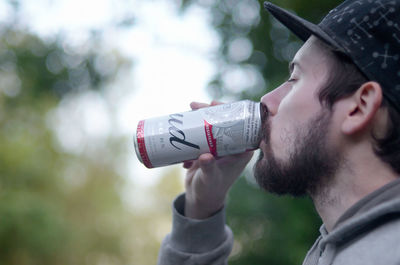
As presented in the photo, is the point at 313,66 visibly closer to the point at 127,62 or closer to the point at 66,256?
the point at 66,256

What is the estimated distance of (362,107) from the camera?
1176 millimetres

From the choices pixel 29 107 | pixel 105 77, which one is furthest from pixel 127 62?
pixel 29 107

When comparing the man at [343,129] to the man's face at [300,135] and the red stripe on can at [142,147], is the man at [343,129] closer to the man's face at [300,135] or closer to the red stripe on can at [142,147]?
the man's face at [300,135]

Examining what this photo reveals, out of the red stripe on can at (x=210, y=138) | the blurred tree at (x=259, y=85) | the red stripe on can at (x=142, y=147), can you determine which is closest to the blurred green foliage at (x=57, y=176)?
the blurred tree at (x=259, y=85)

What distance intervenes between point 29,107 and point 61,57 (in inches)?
61.7

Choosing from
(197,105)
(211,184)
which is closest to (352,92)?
(197,105)

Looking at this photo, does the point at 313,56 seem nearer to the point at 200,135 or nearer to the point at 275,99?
the point at 275,99

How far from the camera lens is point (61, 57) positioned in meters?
11.1

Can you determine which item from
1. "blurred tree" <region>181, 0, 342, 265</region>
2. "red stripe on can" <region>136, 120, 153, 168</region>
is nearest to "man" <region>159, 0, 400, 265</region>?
"red stripe on can" <region>136, 120, 153, 168</region>

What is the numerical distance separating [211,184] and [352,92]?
2.15 feet

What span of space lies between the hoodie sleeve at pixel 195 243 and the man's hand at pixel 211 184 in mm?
39

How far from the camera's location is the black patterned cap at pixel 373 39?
43.8 inches

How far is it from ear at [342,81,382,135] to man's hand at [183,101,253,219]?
47 centimetres

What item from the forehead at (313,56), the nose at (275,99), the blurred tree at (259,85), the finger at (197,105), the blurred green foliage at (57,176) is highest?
the forehead at (313,56)
